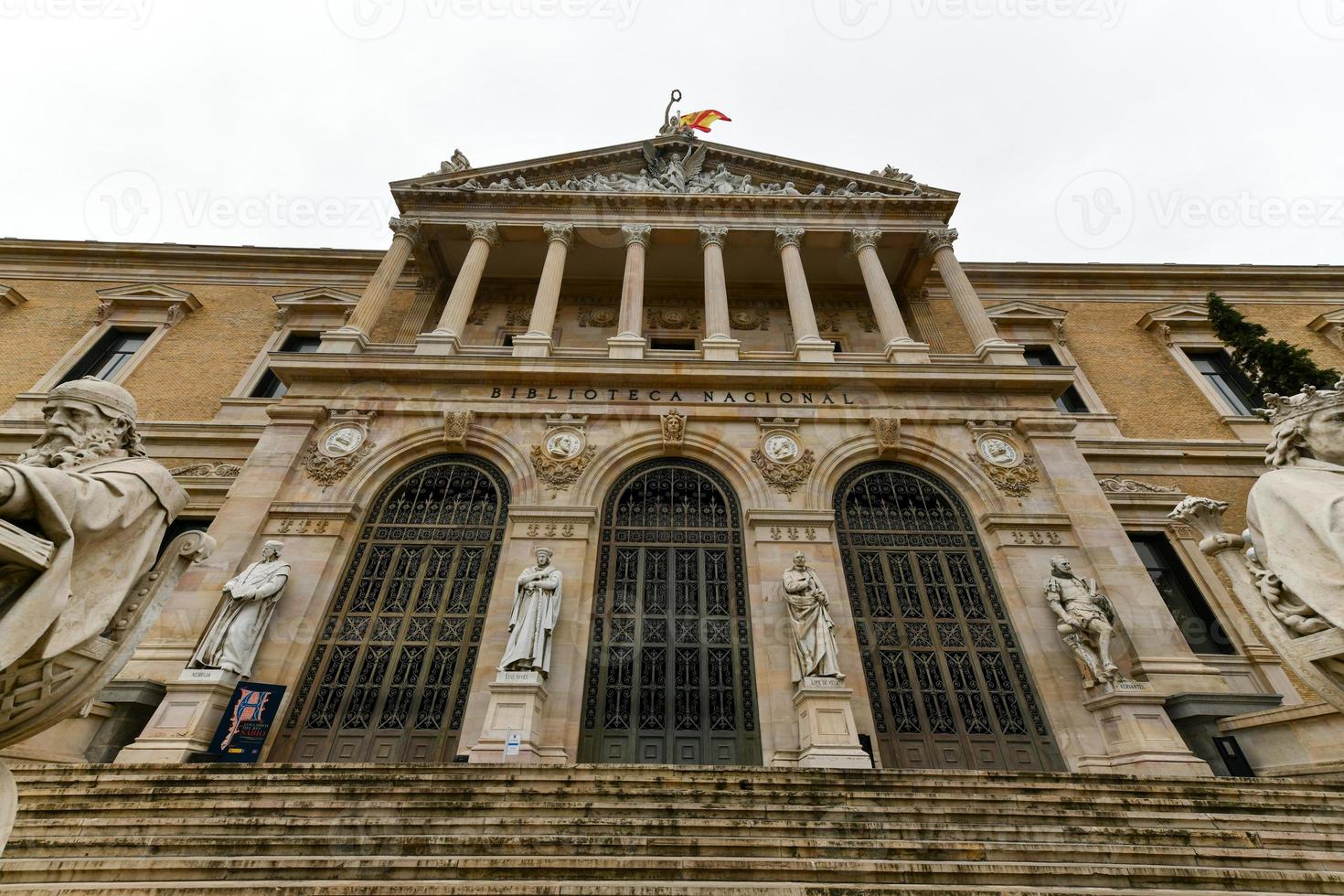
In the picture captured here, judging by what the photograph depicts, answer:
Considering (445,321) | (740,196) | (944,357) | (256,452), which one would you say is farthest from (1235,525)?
(256,452)

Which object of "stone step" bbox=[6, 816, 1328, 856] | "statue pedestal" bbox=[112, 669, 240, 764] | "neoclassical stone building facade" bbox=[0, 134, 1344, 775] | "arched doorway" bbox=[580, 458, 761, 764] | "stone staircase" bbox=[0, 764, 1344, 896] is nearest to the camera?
"stone staircase" bbox=[0, 764, 1344, 896]

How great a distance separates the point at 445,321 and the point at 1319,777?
49.9ft

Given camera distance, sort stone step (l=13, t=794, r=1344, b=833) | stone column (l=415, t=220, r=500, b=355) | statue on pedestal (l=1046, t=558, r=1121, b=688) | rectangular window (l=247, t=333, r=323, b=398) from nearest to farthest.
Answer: stone step (l=13, t=794, r=1344, b=833) < statue on pedestal (l=1046, t=558, r=1121, b=688) < stone column (l=415, t=220, r=500, b=355) < rectangular window (l=247, t=333, r=323, b=398)

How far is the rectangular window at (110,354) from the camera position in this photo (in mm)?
15914

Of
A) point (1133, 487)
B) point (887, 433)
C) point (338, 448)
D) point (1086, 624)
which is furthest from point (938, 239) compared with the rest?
point (338, 448)

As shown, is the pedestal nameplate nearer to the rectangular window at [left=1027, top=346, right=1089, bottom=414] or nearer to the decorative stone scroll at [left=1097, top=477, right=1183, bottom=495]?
the decorative stone scroll at [left=1097, top=477, right=1183, bottom=495]

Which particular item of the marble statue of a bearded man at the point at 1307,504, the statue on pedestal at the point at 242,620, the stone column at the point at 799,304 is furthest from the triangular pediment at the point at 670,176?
the marble statue of a bearded man at the point at 1307,504

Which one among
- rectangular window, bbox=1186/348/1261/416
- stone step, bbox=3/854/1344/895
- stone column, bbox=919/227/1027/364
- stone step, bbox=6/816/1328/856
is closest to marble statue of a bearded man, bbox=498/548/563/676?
stone step, bbox=6/816/1328/856

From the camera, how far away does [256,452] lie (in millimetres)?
11055

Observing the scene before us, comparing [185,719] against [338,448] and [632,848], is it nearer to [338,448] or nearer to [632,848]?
[338,448]

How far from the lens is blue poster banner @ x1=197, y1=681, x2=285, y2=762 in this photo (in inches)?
297

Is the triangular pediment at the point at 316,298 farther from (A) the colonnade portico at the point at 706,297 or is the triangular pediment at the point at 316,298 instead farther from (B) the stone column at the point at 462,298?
(B) the stone column at the point at 462,298

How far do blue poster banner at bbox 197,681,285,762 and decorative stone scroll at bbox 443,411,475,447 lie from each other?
500cm

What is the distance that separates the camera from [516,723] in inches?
312
